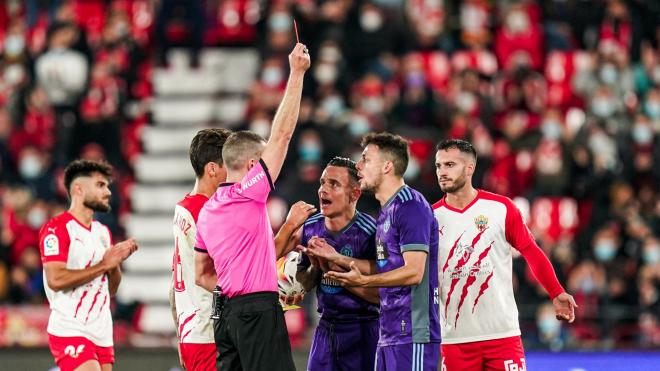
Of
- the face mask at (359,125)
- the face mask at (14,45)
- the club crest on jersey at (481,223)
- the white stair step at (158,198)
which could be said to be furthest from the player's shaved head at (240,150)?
the face mask at (14,45)

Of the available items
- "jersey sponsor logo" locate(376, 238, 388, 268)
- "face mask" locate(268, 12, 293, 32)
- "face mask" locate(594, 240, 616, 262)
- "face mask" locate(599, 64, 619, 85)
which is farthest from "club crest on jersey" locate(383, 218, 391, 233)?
"face mask" locate(268, 12, 293, 32)

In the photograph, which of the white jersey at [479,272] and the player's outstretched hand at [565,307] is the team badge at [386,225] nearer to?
the white jersey at [479,272]

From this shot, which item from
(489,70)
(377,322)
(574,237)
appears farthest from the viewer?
(489,70)

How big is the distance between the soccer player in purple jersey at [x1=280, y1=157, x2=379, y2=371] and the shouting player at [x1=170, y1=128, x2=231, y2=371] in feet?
2.38

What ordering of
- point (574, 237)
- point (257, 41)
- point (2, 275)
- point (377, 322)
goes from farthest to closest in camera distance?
point (257, 41) < point (2, 275) < point (574, 237) < point (377, 322)

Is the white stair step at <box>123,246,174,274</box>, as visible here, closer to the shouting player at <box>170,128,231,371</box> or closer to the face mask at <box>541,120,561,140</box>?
the face mask at <box>541,120,561,140</box>

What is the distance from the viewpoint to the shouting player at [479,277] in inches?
353

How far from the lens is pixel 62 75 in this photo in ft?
65.3

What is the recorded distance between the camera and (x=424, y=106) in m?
17.7

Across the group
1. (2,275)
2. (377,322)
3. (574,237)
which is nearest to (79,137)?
(2,275)

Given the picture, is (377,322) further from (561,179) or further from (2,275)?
(2,275)

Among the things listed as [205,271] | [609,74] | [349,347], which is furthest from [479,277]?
[609,74]

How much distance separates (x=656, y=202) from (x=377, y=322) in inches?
337

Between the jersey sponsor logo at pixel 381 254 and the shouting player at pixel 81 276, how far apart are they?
2.05 meters
